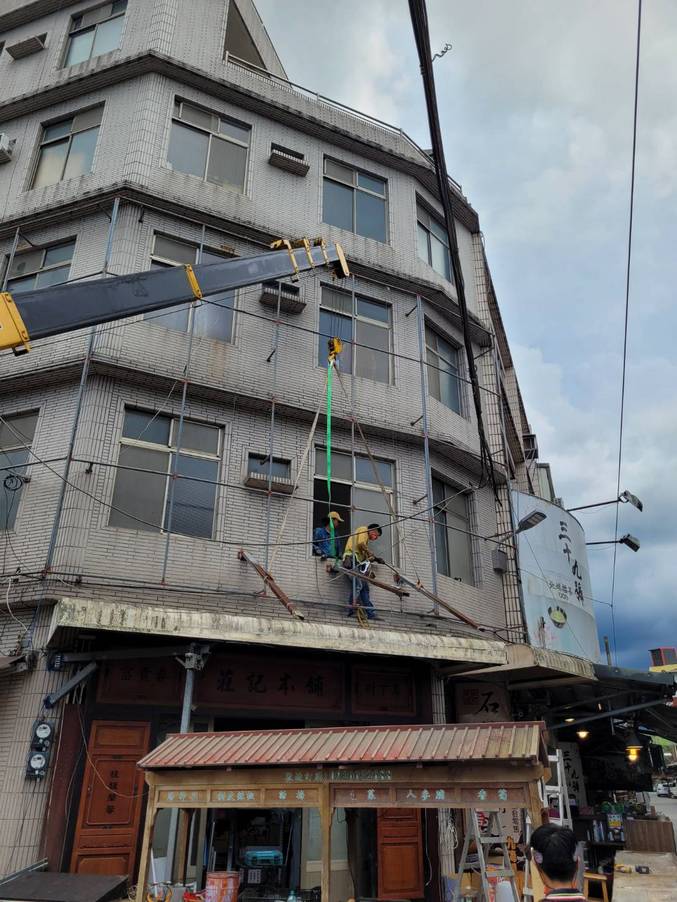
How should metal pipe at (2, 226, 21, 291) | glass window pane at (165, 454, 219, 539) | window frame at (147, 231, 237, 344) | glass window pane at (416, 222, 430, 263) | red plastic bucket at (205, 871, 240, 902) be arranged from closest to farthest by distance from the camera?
red plastic bucket at (205, 871, 240, 902), glass window pane at (165, 454, 219, 539), window frame at (147, 231, 237, 344), metal pipe at (2, 226, 21, 291), glass window pane at (416, 222, 430, 263)

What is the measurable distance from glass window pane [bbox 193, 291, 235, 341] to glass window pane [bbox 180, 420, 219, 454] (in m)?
1.93

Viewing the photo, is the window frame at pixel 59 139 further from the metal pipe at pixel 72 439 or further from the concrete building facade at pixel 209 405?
the metal pipe at pixel 72 439

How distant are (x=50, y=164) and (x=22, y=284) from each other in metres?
3.32

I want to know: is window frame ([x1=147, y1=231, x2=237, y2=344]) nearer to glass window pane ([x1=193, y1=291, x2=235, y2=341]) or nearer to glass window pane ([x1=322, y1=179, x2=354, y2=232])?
glass window pane ([x1=193, y1=291, x2=235, y2=341])

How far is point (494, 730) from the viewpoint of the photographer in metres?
6.64

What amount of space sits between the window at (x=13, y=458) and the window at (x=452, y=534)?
26.8 feet

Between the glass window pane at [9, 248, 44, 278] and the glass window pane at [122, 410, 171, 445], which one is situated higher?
the glass window pane at [9, 248, 44, 278]

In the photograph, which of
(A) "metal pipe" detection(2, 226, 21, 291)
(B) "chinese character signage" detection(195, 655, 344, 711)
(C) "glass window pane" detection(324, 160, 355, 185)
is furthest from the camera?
(C) "glass window pane" detection(324, 160, 355, 185)

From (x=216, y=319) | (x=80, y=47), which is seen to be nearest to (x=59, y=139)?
(x=80, y=47)

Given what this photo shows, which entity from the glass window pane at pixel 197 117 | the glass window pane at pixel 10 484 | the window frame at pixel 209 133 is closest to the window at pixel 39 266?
the window frame at pixel 209 133

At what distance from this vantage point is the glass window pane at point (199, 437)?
495 inches

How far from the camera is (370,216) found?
663 inches

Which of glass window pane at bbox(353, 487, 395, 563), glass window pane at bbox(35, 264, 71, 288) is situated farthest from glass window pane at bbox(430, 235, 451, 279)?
glass window pane at bbox(35, 264, 71, 288)

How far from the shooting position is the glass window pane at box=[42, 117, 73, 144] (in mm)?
15648
